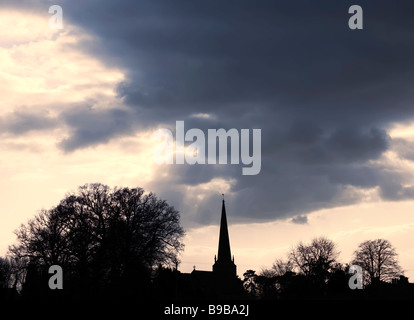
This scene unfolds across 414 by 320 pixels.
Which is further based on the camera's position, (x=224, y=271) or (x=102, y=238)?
(x=224, y=271)

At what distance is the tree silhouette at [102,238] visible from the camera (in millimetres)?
75438

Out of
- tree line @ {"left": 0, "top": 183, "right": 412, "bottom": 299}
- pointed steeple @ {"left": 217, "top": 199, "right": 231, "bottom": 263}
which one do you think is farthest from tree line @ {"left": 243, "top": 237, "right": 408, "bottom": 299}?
pointed steeple @ {"left": 217, "top": 199, "right": 231, "bottom": 263}

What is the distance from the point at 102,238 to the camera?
255 feet

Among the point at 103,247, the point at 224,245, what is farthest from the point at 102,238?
the point at 224,245

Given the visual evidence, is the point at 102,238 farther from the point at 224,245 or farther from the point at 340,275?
the point at 224,245

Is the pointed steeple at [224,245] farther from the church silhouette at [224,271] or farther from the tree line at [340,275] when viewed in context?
the tree line at [340,275]

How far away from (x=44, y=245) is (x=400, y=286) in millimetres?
51770

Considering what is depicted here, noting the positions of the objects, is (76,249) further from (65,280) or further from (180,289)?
(180,289)

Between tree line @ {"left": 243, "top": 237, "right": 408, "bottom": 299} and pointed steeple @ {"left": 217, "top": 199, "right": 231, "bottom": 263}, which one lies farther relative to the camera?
pointed steeple @ {"left": 217, "top": 199, "right": 231, "bottom": 263}

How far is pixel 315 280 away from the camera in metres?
100

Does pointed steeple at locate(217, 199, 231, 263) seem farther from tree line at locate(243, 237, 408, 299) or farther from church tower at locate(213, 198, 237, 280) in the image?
tree line at locate(243, 237, 408, 299)

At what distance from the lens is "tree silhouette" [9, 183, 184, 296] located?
7544 cm

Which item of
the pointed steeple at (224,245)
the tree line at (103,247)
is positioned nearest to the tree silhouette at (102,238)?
the tree line at (103,247)
